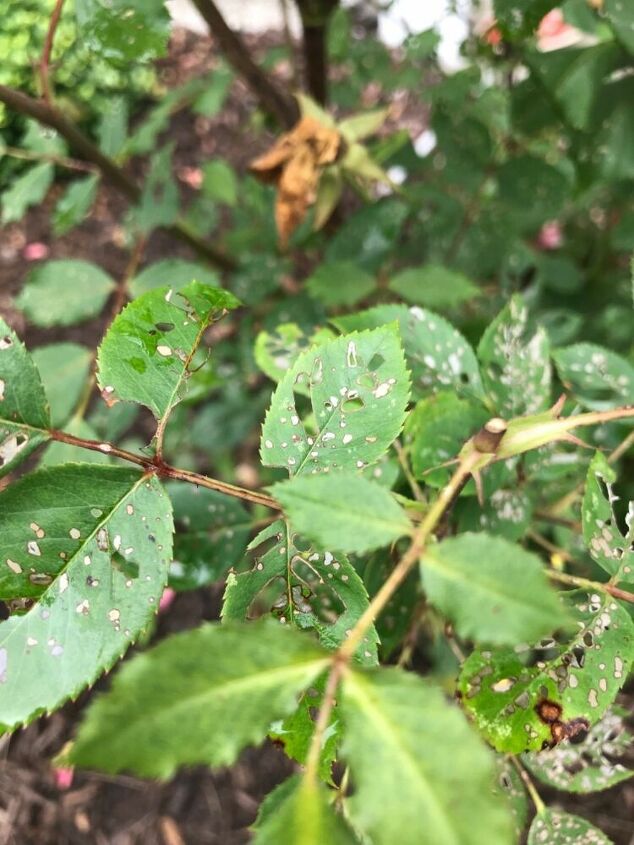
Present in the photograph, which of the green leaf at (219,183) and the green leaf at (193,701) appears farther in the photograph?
the green leaf at (219,183)

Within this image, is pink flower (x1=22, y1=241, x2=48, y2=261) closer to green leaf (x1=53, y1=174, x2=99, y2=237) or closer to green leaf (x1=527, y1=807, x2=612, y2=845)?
green leaf (x1=53, y1=174, x2=99, y2=237)

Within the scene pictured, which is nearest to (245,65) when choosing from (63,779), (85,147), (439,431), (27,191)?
(85,147)

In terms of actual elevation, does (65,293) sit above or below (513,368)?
above

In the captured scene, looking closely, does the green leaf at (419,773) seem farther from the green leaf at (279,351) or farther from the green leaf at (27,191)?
the green leaf at (27,191)

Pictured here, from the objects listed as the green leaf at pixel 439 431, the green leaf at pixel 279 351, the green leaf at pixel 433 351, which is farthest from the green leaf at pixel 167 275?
the green leaf at pixel 439 431

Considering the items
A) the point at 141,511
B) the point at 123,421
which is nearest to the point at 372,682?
the point at 141,511

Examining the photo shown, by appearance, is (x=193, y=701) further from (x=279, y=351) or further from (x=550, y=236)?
(x=550, y=236)
